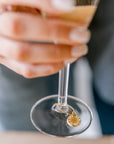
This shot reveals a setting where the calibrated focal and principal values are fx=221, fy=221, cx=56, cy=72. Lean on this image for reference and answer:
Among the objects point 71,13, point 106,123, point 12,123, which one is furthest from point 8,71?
point 71,13

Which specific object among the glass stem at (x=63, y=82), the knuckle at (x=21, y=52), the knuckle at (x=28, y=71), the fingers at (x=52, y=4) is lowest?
the glass stem at (x=63, y=82)

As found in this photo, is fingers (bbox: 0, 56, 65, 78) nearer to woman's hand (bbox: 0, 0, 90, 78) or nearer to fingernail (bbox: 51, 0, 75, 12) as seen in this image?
woman's hand (bbox: 0, 0, 90, 78)

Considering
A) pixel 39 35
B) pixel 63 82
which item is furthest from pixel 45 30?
pixel 63 82

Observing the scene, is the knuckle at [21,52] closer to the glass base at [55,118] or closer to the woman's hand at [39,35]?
the woman's hand at [39,35]

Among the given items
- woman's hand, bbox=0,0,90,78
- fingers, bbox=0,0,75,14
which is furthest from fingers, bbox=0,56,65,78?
fingers, bbox=0,0,75,14

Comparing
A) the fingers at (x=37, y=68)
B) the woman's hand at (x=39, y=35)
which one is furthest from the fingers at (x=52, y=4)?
the fingers at (x=37, y=68)

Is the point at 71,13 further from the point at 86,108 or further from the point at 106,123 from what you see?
the point at 106,123

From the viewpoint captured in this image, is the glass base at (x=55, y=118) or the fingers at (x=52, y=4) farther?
the glass base at (x=55, y=118)

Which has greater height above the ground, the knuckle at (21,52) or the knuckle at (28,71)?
the knuckle at (21,52)
